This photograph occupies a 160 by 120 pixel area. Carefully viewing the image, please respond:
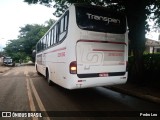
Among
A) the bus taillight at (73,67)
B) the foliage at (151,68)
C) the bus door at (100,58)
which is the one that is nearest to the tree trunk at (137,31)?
the foliage at (151,68)

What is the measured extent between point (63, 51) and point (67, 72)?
0.98 m

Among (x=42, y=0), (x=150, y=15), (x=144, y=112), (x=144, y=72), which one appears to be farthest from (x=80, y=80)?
(x=150, y=15)

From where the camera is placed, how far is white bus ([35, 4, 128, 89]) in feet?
23.0

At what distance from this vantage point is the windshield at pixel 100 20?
7.25 m

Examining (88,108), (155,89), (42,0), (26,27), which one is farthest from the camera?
(26,27)

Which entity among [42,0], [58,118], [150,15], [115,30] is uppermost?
[42,0]

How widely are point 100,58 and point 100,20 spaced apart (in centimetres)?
151

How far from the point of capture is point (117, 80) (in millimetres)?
7777

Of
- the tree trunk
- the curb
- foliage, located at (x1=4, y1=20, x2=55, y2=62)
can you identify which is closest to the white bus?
the curb

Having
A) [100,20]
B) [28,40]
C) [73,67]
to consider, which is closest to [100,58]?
[73,67]

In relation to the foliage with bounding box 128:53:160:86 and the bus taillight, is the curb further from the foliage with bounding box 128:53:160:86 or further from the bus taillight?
the bus taillight

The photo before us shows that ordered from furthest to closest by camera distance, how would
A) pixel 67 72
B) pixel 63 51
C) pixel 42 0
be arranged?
pixel 42 0 → pixel 63 51 → pixel 67 72

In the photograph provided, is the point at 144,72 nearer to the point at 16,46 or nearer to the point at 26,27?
the point at 16,46

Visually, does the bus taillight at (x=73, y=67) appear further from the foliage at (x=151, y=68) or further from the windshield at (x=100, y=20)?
the foliage at (x=151, y=68)
